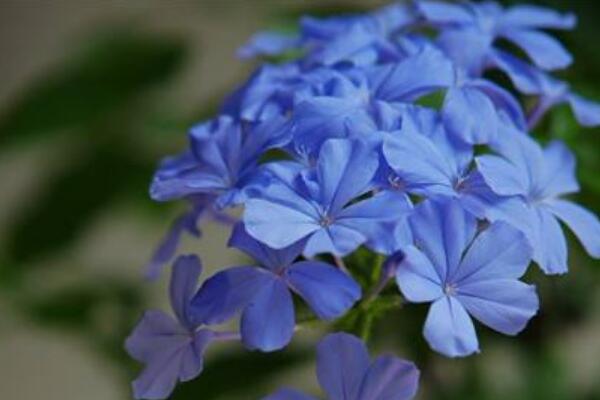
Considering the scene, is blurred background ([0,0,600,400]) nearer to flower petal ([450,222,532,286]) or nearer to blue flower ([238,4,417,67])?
blue flower ([238,4,417,67])

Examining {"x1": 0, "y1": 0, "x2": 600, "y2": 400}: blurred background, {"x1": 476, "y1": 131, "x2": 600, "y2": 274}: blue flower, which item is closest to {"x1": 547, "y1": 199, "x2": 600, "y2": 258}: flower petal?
{"x1": 476, "y1": 131, "x2": 600, "y2": 274}: blue flower

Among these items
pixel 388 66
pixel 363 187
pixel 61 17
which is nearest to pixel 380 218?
pixel 363 187

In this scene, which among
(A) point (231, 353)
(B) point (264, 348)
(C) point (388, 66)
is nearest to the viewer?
(B) point (264, 348)

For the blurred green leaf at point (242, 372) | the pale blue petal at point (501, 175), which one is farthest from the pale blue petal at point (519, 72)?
the blurred green leaf at point (242, 372)

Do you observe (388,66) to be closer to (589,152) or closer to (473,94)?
(473,94)

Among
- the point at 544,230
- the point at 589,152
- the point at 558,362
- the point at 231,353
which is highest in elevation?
the point at 544,230
